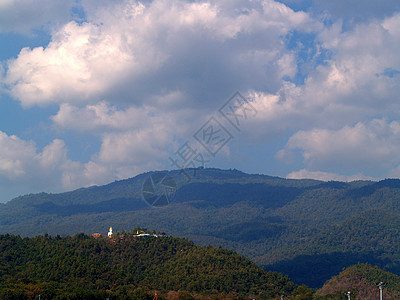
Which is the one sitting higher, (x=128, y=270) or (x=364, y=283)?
(x=128, y=270)

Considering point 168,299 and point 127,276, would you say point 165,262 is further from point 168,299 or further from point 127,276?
point 168,299

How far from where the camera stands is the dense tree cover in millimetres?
91938

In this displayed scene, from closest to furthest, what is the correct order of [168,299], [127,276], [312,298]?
1. [168,299]
2. [312,298]
3. [127,276]

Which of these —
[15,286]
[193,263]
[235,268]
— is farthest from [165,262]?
[15,286]

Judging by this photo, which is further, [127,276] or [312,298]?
[127,276]

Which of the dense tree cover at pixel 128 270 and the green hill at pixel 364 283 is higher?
the dense tree cover at pixel 128 270

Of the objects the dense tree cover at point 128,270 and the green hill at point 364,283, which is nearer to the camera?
the dense tree cover at point 128,270

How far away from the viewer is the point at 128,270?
124 metres

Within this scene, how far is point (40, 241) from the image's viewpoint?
13138 cm

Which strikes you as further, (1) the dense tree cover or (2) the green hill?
(2) the green hill

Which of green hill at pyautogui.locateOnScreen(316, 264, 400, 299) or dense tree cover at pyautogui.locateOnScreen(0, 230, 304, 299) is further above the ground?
dense tree cover at pyautogui.locateOnScreen(0, 230, 304, 299)

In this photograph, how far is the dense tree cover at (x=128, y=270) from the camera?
91.9m

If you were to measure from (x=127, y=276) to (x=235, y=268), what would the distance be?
88.1 ft

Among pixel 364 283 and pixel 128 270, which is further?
pixel 364 283
